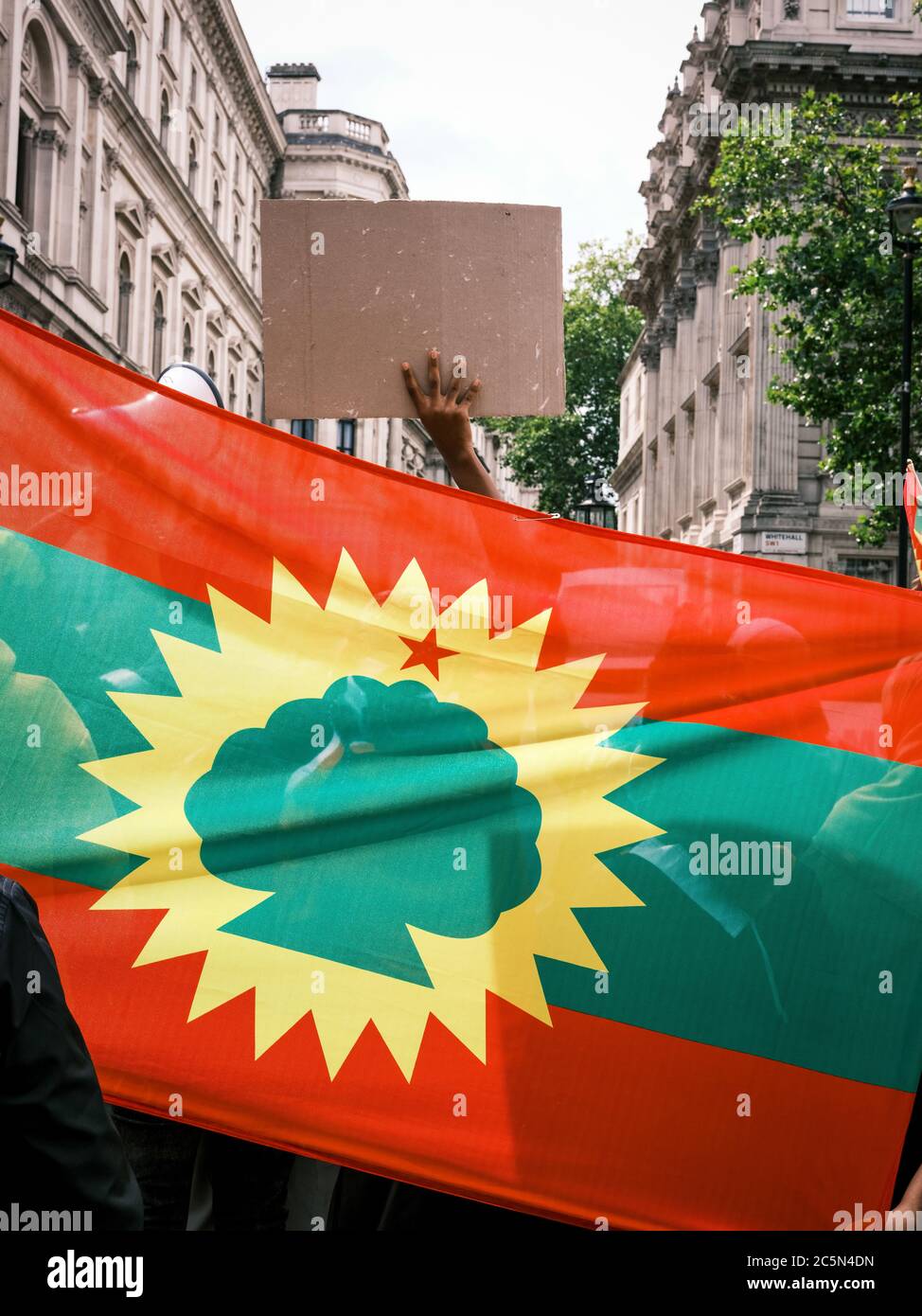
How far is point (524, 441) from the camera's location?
2219 inches

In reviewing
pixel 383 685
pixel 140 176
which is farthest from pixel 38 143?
pixel 383 685

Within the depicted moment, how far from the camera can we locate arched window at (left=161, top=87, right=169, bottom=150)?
36.7 metres

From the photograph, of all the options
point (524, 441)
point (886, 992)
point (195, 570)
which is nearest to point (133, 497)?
point (195, 570)

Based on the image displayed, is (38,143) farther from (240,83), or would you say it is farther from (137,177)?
(240,83)

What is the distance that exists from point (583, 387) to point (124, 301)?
3064 centimetres

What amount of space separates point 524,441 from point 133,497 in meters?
54.0

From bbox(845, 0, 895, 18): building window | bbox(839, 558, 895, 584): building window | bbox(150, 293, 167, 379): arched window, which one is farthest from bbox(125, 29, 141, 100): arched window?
bbox(839, 558, 895, 584): building window

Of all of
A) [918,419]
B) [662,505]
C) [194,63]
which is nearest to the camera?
[918,419]

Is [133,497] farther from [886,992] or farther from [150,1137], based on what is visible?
[886,992]

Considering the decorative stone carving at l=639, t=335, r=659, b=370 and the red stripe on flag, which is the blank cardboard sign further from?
the decorative stone carving at l=639, t=335, r=659, b=370

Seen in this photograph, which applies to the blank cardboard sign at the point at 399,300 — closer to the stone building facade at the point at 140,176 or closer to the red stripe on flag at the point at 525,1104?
the red stripe on flag at the point at 525,1104

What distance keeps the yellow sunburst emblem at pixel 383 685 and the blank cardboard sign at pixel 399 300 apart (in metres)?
0.46

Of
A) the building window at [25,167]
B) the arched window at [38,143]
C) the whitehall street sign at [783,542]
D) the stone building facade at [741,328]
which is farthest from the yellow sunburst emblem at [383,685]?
the whitehall street sign at [783,542]
